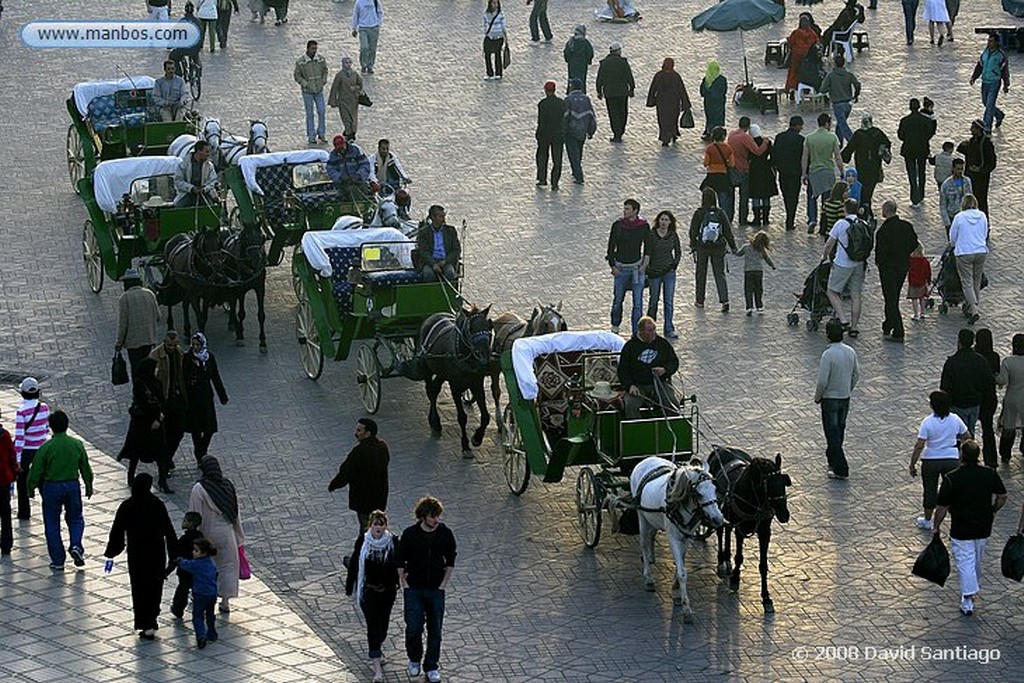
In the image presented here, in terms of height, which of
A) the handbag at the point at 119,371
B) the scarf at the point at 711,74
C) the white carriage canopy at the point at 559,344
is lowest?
the handbag at the point at 119,371

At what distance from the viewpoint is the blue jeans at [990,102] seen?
29.9 metres

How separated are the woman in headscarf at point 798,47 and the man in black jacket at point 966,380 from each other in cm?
1455

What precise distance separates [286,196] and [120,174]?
1886 mm

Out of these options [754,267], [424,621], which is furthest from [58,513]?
[754,267]

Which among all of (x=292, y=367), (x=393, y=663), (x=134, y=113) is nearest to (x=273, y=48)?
(x=134, y=113)

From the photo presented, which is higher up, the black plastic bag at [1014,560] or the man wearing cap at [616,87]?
the man wearing cap at [616,87]

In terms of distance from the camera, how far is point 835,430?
1809cm

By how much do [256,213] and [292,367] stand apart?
2595 millimetres

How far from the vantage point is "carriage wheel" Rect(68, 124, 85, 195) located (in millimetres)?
27797

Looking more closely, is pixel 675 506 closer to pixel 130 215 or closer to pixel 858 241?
pixel 858 241

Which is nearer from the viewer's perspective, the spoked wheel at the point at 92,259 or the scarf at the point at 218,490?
the scarf at the point at 218,490

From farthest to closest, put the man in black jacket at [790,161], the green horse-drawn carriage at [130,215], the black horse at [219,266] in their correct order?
the man in black jacket at [790,161]
the green horse-drawn carriage at [130,215]
the black horse at [219,266]

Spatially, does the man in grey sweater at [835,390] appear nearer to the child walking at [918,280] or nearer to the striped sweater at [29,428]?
the child walking at [918,280]

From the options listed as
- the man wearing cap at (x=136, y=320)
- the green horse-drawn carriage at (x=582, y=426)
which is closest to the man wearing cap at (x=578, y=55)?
the man wearing cap at (x=136, y=320)
